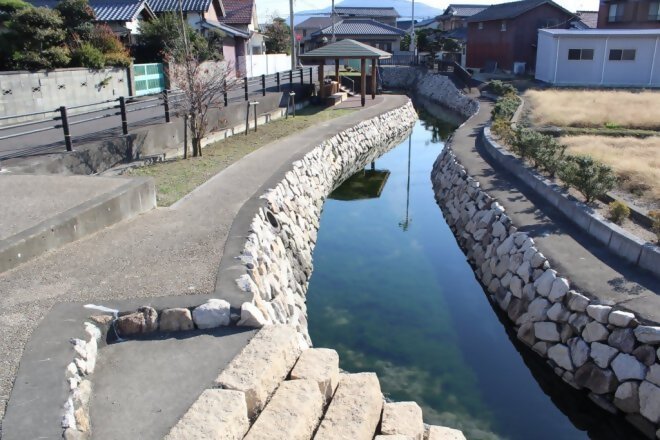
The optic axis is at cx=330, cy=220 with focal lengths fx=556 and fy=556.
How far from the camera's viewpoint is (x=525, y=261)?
875 centimetres

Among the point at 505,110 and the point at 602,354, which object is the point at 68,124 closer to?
the point at 602,354

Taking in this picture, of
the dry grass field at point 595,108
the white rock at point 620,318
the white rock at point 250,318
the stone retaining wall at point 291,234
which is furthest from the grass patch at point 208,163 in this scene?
the dry grass field at point 595,108

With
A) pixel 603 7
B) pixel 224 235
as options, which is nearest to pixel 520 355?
pixel 224 235

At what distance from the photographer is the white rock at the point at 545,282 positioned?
780 centimetres

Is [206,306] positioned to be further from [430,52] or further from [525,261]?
[430,52]

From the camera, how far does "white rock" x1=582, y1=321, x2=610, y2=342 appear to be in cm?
665

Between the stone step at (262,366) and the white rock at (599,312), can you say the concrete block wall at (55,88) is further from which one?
the white rock at (599,312)

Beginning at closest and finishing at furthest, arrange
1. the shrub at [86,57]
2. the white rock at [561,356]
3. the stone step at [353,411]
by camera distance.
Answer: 1. the stone step at [353,411]
2. the white rock at [561,356]
3. the shrub at [86,57]

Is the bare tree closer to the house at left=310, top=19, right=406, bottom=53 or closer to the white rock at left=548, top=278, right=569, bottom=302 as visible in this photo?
the white rock at left=548, top=278, right=569, bottom=302

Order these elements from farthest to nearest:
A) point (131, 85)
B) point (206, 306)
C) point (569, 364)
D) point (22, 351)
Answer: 1. point (131, 85)
2. point (569, 364)
3. point (206, 306)
4. point (22, 351)

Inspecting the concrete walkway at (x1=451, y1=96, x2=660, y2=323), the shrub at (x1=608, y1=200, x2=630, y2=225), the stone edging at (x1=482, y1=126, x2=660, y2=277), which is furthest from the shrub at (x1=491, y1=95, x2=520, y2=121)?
the shrub at (x1=608, y1=200, x2=630, y2=225)

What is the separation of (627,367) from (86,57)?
1935 centimetres

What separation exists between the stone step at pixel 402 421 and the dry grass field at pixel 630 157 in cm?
792

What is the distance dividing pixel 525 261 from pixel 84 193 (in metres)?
6.89
